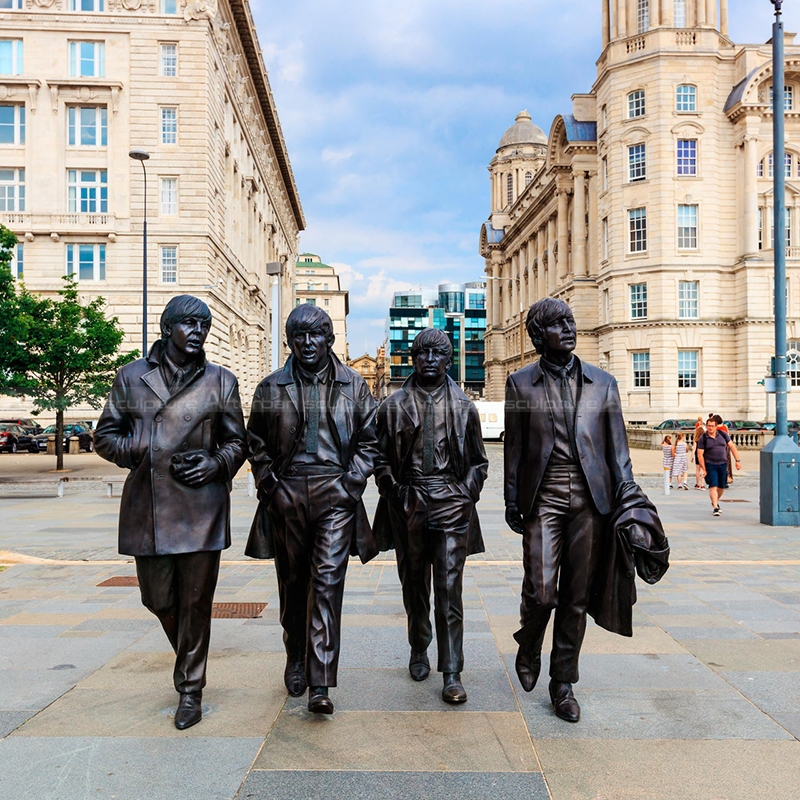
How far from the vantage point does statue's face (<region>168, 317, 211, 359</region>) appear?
4094 mm

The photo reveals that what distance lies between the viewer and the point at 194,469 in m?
4.00

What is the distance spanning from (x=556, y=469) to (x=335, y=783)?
1892mm

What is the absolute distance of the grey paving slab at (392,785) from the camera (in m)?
3.27

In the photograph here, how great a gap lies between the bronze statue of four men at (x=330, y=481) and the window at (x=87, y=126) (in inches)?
1577

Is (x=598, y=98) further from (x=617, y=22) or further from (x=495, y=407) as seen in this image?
(x=495, y=407)

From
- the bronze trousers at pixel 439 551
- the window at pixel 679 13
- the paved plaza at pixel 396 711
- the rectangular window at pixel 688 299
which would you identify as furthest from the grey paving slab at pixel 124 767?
the window at pixel 679 13

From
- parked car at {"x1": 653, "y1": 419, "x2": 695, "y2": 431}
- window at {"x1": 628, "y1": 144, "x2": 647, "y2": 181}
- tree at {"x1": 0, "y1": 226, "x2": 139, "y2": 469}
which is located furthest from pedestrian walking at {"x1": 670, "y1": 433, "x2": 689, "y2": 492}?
window at {"x1": 628, "y1": 144, "x2": 647, "y2": 181}

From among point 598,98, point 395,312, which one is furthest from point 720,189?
point 395,312

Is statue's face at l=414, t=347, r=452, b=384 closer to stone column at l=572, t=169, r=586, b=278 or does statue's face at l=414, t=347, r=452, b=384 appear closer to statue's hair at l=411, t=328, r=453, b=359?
statue's hair at l=411, t=328, r=453, b=359

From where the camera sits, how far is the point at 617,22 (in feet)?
159

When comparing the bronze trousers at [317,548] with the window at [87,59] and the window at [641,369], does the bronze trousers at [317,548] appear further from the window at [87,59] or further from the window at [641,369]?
the window at [641,369]

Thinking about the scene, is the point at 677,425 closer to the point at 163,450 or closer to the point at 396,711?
the point at 396,711

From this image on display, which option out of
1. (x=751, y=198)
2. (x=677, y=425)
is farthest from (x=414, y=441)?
(x=751, y=198)

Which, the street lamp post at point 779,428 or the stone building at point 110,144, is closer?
the street lamp post at point 779,428
